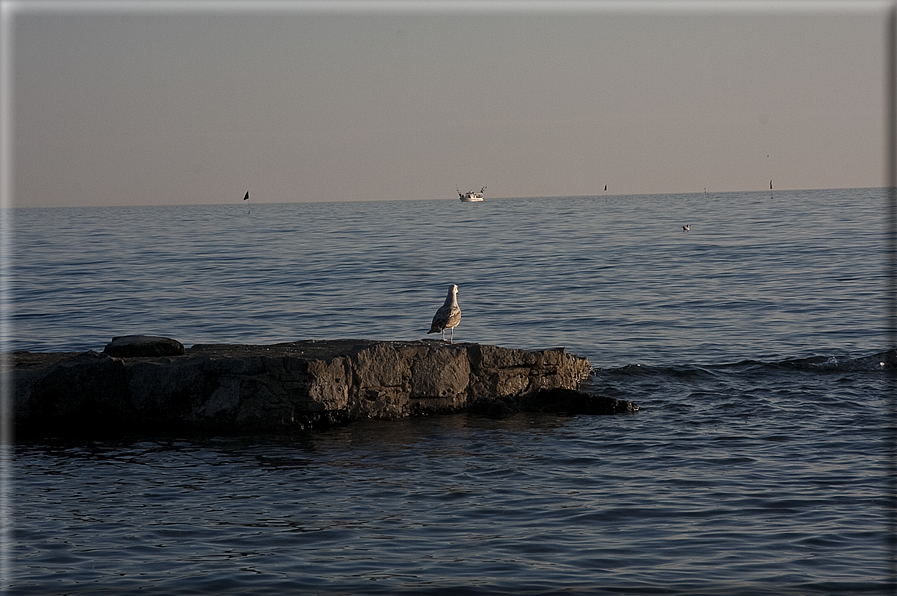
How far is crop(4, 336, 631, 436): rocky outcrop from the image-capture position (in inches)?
423

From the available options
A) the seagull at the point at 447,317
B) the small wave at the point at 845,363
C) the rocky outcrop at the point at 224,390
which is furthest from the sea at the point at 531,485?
the seagull at the point at 447,317

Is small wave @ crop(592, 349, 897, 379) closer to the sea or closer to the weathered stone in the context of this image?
the sea

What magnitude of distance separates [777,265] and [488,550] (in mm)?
25705

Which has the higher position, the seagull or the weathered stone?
the seagull

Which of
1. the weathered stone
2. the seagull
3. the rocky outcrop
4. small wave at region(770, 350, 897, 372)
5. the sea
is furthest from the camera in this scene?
small wave at region(770, 350, 897, 372)

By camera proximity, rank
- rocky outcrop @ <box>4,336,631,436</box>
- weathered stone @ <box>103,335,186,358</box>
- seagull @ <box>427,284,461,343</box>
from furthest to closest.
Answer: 1. seagull @ <box>427,284,461,343</box>
2. weathered stone @ <box>103,335,186,358</box>
3. rocky outcrop @ <box>4,336,631,436</box>

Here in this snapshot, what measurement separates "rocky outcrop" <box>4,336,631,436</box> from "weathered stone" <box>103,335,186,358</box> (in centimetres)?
3

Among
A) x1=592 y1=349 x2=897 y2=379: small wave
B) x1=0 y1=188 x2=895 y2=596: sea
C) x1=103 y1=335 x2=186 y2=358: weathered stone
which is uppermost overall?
x1=103 y1=335 x2=186 y2=358: weathered stone

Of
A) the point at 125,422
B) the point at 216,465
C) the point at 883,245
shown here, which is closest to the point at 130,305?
the point at 125,422

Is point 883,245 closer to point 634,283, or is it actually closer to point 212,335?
point 634,283

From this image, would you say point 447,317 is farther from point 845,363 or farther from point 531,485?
point 845,363

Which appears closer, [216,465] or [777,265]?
[216,465]

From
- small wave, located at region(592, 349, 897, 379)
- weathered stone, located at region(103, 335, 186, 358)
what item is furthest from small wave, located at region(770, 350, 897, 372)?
weathered stone, located at region(103, 335, 186, 358)

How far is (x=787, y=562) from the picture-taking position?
260 inches
